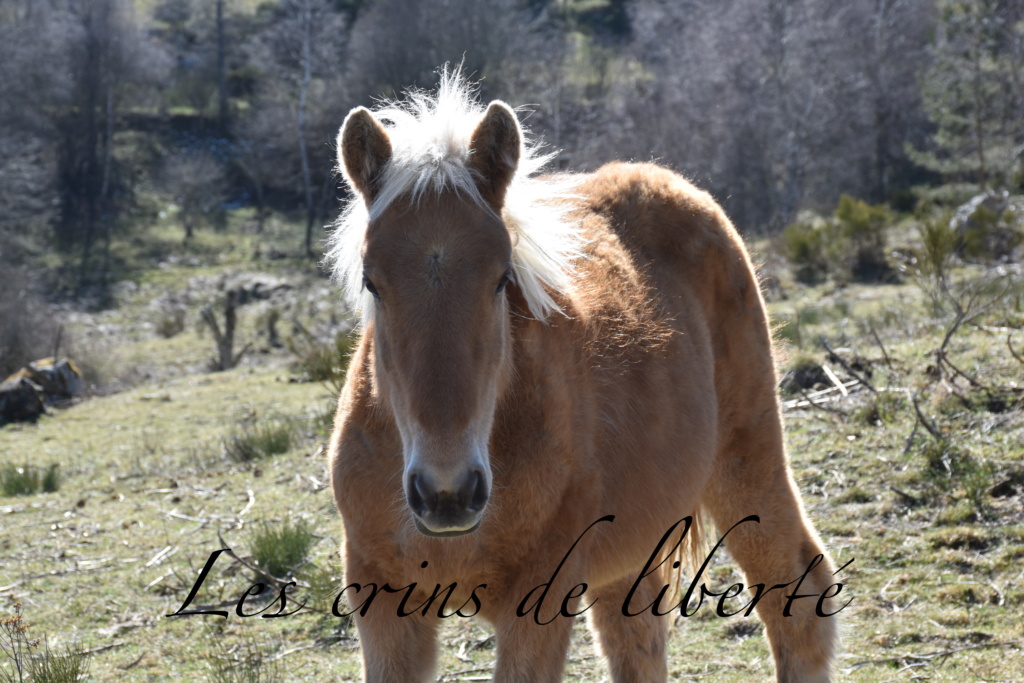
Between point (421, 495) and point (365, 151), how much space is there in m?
1.15

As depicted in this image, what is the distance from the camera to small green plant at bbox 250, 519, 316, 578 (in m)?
5.36

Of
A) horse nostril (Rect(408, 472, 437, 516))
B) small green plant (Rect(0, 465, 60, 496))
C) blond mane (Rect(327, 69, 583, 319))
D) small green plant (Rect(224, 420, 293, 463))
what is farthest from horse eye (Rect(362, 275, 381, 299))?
small green plant (Rect(0, 465, 60, 496))

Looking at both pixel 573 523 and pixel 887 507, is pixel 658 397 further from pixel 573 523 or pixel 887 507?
pixel 887 507

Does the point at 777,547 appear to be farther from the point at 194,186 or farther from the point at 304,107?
the point at 194,186

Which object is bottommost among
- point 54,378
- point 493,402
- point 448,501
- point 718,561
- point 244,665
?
point 54,378

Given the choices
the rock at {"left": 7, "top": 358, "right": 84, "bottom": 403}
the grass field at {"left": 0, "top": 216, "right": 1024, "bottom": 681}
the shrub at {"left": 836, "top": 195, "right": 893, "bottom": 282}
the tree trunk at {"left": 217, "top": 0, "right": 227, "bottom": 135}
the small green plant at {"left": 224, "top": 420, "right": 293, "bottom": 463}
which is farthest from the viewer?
the tree trunk at {"left": 217, "top": 0, "right": 227, "bottom": 135}

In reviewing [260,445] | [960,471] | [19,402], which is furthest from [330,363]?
[960,471]

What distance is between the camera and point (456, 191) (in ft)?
8.55

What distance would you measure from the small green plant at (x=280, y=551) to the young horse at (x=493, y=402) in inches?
104

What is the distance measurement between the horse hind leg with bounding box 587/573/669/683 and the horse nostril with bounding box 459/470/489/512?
1.94 m

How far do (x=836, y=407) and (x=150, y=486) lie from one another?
20.1 ft

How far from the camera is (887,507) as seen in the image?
5.32 m

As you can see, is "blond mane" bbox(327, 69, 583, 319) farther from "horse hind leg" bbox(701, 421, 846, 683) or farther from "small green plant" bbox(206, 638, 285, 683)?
"small green plant" bbox(206, 638, 285, 683)

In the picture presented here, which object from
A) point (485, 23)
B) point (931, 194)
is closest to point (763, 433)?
point (931, 194)
